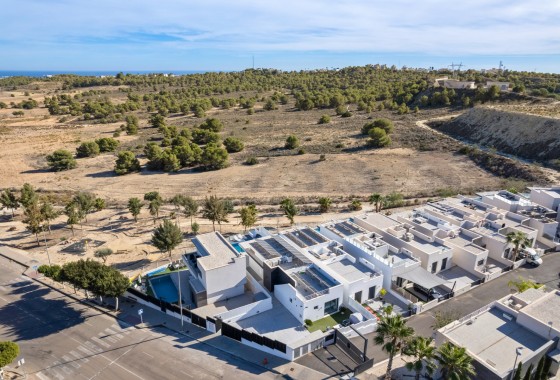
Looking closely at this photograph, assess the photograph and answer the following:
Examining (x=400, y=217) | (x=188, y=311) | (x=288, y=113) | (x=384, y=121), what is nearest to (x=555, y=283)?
(x=400, y=217)

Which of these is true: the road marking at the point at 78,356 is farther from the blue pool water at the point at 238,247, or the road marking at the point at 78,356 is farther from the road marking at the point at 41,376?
the blue pool water at the point at 238,247

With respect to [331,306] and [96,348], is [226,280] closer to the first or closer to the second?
[331,306]

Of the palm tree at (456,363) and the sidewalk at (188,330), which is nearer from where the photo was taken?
the palm tree at (456,363)

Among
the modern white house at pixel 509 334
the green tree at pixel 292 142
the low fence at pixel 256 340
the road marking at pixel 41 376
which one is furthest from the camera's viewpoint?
the green tree at pixel 292 142

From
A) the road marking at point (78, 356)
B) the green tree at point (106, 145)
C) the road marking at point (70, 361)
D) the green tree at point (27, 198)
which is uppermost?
the green tree at point (106, 145)

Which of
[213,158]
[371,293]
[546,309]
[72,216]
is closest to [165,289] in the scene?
[371,293]

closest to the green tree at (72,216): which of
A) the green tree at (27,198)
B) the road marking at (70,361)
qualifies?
the green tree at (27,198)

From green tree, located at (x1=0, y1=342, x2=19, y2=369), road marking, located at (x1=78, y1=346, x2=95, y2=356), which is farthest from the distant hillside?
green tree, located at (x1=0, y1=342, x2=19, y2=369)
